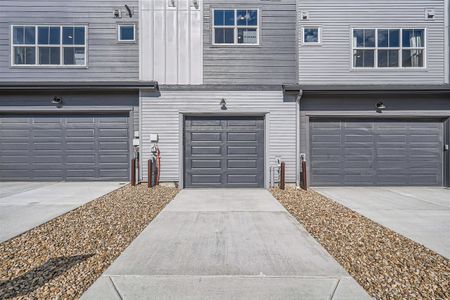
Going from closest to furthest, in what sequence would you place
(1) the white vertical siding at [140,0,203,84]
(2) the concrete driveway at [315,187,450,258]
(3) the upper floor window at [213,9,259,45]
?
(2) the concrete driveway at [315,187,450,258] < (1) the white vertical siding at [140,0,203,84] < (3) the upper floor window at [213,9,259,45]

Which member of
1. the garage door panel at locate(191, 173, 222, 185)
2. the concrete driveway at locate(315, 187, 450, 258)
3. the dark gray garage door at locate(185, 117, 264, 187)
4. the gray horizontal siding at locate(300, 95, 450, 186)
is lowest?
the concrete driveway at locate(315, 187, 450, 258)

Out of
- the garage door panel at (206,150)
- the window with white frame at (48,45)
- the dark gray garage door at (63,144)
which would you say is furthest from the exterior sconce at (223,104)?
the window with white frame at (48,45)

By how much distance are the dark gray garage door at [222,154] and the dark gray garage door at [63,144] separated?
7.51ft

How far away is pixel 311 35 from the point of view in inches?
355

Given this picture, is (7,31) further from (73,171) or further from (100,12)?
(73,171)

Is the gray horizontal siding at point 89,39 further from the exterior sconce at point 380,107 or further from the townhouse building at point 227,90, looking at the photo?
the exterior sconce at point 380,107

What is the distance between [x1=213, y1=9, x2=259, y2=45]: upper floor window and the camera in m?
8.84

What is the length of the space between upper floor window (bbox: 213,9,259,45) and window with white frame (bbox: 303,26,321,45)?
5.39 ft

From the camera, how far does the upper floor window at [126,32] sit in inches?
351

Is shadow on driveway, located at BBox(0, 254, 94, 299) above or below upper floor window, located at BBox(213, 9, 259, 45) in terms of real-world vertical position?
below

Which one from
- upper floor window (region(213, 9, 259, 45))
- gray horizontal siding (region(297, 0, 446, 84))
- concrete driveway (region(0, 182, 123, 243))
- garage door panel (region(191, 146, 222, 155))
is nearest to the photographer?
concrete driveway (region(0, 182, 123, 243))

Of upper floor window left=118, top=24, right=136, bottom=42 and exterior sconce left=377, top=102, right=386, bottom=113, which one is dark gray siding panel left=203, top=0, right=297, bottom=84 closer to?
upper floor window left=118, top=24, right=136, bottom=42

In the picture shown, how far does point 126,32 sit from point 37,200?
582 centimetres

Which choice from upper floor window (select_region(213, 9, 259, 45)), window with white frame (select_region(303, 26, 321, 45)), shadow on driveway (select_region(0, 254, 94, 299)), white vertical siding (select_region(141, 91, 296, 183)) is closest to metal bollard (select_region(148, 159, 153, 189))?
white vertical siding (select_region(141, 91, 296, 183))
